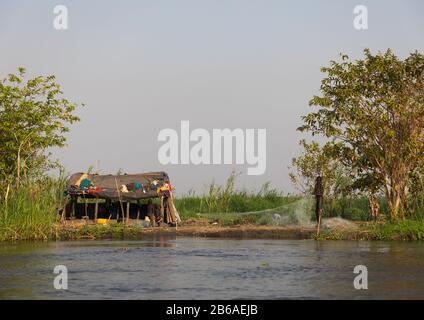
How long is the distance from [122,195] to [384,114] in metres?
9.17

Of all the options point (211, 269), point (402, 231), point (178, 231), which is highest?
point (402, 231)

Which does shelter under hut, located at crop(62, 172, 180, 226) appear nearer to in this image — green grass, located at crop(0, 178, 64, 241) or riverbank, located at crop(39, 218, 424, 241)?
riverbank, located at crop(39, 218, 424, 241)

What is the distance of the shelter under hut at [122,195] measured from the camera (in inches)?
1051

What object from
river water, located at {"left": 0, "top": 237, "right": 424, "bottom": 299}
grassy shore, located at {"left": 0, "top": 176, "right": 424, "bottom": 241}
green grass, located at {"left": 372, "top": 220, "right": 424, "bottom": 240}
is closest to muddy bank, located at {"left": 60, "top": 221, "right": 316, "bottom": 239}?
grassy shore, located at {"left": 0, "top": 176, "right": 424, "bottom": 241}

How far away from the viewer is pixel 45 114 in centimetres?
2845

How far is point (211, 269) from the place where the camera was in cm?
1484

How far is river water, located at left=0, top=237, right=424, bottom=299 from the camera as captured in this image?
11.7m

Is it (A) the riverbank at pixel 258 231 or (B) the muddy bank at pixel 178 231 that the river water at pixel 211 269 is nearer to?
(A) the riverbank at pixel 258 231

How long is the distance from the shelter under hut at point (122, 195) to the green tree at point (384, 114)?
247 inches

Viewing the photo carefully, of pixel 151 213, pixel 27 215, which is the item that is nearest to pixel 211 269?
pixel 27 215

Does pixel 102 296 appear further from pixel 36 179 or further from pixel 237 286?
pixel 36 179

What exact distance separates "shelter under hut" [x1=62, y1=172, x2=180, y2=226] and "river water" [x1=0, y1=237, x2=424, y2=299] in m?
5.43

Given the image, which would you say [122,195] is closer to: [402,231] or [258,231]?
[258,231]

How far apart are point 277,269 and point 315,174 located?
50.7 ft
